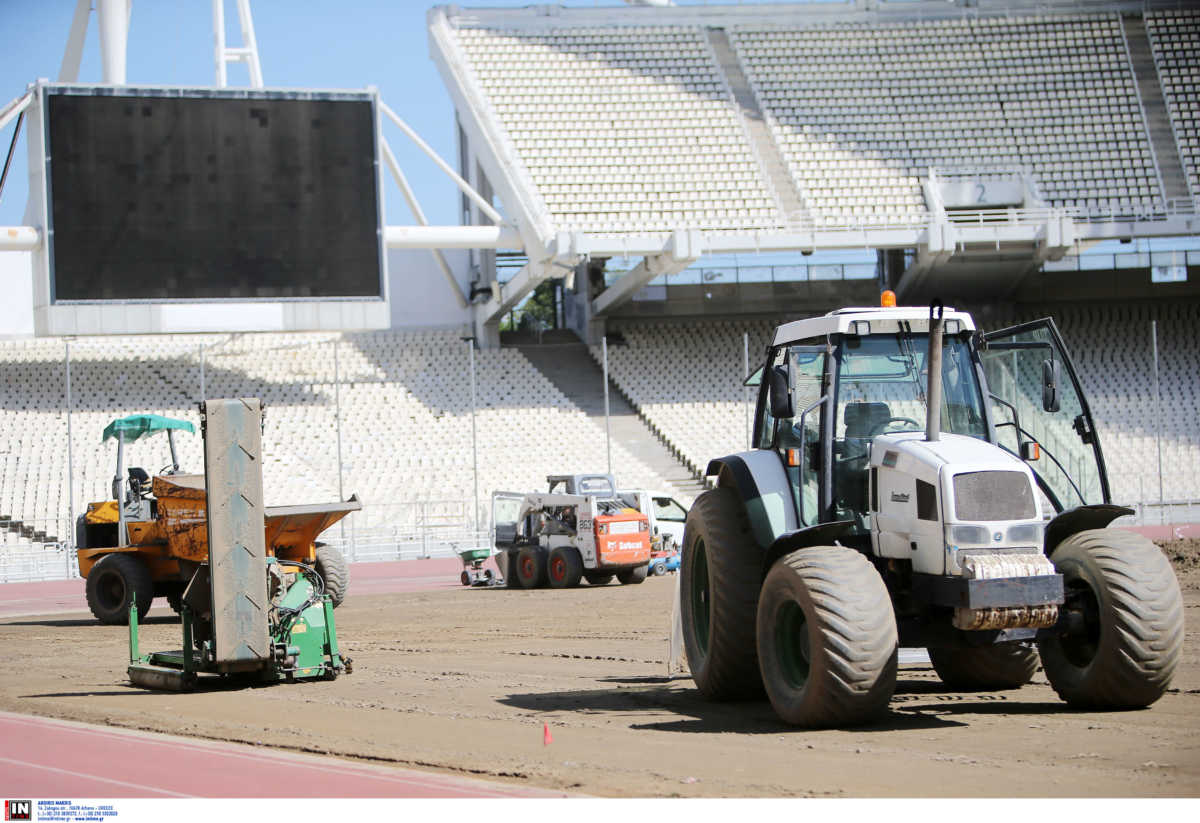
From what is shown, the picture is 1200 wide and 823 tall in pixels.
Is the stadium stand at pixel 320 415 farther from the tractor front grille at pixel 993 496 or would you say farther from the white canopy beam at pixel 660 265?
the tractor front grille at pixel 993 496

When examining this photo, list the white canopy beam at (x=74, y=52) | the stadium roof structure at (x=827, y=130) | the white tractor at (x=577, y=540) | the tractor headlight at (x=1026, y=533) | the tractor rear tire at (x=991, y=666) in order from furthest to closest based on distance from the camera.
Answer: the stadium roof structure at (x=827, y=130) < the white canopy beam at (x=74, y=52) < the white tractor at (x=577, y=540) < the tractor rear tire at (x=991, y=666) < the tractor headlight at (x=1026, y=533)

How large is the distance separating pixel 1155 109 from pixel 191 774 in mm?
37960

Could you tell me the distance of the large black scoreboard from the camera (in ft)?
95.7

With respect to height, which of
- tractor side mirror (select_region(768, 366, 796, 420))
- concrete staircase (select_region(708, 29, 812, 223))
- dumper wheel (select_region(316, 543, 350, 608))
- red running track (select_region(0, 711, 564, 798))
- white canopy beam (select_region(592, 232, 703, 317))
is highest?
concrete staircase (select_region(708, 29, 812, 223))

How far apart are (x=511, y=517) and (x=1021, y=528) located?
21.6 metres

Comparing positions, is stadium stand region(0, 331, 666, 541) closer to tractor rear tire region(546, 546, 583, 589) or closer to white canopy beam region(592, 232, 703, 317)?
white canopy beam region(592, 232, 703, 317)

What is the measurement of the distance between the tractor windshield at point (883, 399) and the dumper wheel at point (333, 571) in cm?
1127

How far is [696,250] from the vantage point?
33.8 metres

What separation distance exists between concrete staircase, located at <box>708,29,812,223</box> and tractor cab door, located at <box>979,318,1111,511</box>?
93.2 ft

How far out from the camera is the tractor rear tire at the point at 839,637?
7246mm

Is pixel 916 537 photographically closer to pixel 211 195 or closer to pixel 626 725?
pixel 626 725

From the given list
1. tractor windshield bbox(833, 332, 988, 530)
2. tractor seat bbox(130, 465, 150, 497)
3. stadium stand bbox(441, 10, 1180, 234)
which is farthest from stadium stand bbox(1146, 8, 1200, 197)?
tractor windshield bbox(833, 332, 988, 530)

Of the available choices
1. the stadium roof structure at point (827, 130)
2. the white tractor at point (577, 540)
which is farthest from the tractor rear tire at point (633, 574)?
the stadium roof structure at point (827, 130)
